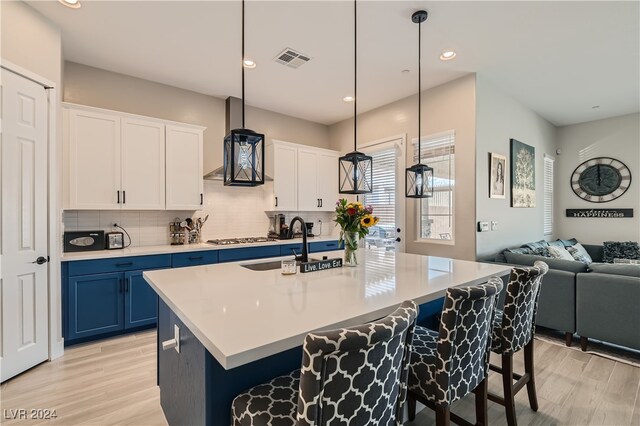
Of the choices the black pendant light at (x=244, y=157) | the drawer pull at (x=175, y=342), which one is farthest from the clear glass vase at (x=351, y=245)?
the drawer pull at (x=175, y=342)

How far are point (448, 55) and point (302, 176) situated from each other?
8.75ft

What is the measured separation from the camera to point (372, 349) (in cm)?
91

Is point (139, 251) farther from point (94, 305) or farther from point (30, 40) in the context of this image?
point (30, 40)

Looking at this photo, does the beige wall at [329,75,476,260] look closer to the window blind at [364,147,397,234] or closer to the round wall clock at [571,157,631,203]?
the window blind at [364,147,397,234]

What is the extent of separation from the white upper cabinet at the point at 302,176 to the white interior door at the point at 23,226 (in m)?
2.71

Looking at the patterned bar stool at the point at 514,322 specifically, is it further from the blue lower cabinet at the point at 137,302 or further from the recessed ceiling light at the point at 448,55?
the blue lower cabinet at the point at 137,302

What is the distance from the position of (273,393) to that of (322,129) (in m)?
5.20

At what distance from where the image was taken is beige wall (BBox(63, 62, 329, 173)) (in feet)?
11.3

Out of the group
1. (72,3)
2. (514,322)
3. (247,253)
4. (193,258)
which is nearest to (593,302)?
(514,322)

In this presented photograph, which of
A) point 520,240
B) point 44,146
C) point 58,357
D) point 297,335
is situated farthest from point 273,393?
point 520,240

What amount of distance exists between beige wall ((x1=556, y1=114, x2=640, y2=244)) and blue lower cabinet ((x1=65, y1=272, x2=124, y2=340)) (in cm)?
739

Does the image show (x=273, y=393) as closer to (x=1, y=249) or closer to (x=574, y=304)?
(x=1, y=249)

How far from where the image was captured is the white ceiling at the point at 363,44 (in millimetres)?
2547

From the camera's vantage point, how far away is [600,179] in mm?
5477
